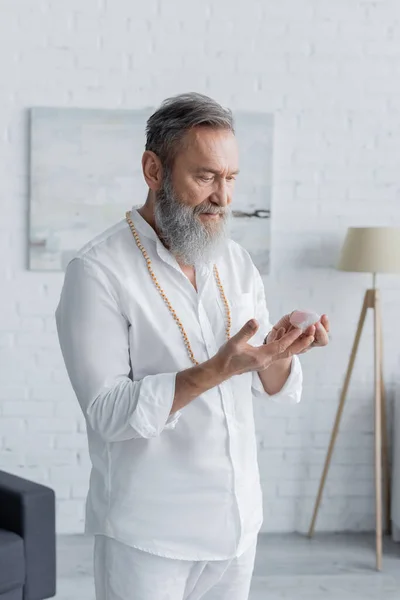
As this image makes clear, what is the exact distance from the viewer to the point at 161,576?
1.63m

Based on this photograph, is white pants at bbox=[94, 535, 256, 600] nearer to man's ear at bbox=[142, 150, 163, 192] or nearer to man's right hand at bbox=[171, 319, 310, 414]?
man's right hand at bbox=[171, 319, 310, 414]

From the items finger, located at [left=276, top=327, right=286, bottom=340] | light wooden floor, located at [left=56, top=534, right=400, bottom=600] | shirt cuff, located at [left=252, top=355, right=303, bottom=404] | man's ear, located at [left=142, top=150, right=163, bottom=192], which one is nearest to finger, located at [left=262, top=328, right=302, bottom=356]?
finger, located at [left=276, top=327, right=286, bottom=340]

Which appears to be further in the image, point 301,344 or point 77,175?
point 77,175

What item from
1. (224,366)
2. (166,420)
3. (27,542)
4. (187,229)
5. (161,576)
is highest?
(187,229)

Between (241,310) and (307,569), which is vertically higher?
(241,310)

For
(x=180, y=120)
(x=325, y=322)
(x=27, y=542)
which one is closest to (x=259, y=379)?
(x=325, y=322)

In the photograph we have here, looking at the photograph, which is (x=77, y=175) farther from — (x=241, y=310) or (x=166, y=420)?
(x=166, y=420)

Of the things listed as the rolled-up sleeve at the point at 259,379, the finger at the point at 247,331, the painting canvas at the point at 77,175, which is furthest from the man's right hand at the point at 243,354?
the painting canvas at the point at 77,175

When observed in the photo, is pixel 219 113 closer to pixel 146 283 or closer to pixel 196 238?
pixel 196 238

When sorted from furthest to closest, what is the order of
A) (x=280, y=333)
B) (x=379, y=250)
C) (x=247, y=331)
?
(x=379, y=250)
(x=280, y=333)
(x=247, y=331)

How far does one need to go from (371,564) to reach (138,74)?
2.35 m

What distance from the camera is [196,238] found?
165cm

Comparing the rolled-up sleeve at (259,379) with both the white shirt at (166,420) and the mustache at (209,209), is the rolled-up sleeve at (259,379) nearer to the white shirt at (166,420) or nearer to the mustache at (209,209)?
the white shirt at (166,420)

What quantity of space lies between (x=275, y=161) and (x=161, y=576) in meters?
2.59
